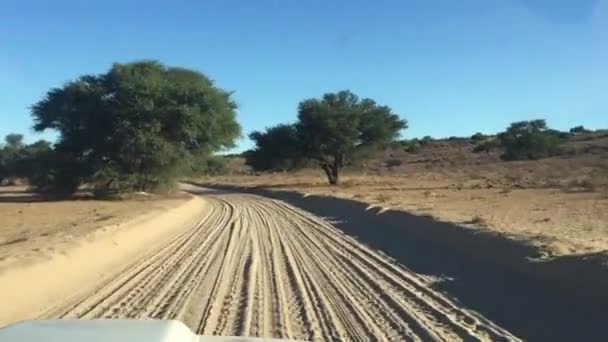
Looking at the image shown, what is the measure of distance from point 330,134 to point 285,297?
187ft

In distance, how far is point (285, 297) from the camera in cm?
1177

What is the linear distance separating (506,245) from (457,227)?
457 centimetres

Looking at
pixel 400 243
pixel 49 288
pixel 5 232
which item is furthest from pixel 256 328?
pixel 5 232

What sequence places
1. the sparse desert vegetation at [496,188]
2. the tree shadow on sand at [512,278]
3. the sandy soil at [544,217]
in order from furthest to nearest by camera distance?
the sparse desert vegetation at [496,188]
the sandy soil at [544,217]
the tree shadow on sand at [512,278]

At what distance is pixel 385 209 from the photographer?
103 ft

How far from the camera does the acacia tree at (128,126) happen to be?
4872 centimetres

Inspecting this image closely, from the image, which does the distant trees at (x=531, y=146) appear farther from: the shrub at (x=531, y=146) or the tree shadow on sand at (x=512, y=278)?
the tree shadow on sand at (x=512, y=278)

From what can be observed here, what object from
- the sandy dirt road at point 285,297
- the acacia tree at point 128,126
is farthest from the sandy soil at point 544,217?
the acacia tree at point 128,126

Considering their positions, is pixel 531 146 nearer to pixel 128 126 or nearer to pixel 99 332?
pixel 128 126

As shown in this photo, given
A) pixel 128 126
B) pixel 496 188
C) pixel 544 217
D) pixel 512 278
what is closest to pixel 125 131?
pixel 128 126

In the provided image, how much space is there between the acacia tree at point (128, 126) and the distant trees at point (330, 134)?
17209 mm

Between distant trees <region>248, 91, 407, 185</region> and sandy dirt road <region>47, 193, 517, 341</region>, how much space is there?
49.5 m

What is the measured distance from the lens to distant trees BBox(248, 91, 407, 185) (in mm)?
68812

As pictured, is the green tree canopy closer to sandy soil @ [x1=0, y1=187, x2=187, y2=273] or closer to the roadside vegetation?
the roadside vegetation
